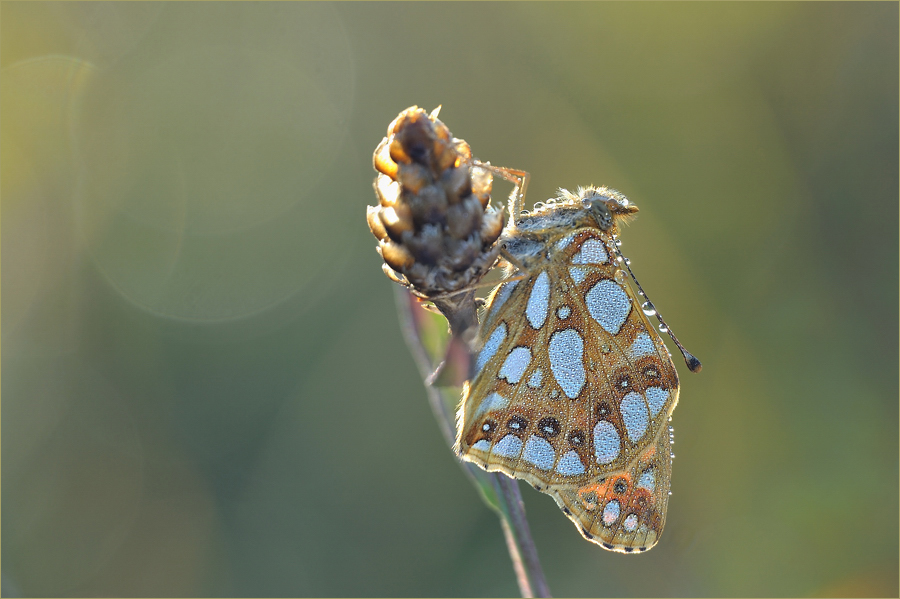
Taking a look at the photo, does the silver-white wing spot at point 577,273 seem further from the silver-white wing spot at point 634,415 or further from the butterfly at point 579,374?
the silver-white wing spot at point 634,415

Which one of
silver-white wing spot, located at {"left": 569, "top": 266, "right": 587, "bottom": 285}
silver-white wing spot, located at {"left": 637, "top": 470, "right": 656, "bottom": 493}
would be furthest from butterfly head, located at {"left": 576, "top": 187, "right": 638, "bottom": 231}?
silver-white wing spot, located at {"left": 637, "top": 470, "right": 656, "bottom": 493}

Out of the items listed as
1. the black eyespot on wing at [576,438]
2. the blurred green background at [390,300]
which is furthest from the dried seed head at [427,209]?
the blurred green background at [390,300]

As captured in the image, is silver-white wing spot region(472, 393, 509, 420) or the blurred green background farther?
the blurred green background

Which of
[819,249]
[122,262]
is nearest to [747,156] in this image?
[819,249]

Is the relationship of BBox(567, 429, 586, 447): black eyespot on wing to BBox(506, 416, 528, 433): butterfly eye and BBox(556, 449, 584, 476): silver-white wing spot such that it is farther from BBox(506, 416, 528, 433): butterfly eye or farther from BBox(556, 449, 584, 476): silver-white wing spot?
BBox(506, 416, 528, 433): butterfly eye

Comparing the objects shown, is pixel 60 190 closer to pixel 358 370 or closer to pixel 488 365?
pixel 358 370

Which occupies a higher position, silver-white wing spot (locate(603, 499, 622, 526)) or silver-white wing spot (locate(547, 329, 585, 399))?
silver-white wing spot (locate(547, 329, 585, 399))

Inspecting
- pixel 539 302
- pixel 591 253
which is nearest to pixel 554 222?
pixel 591 253
